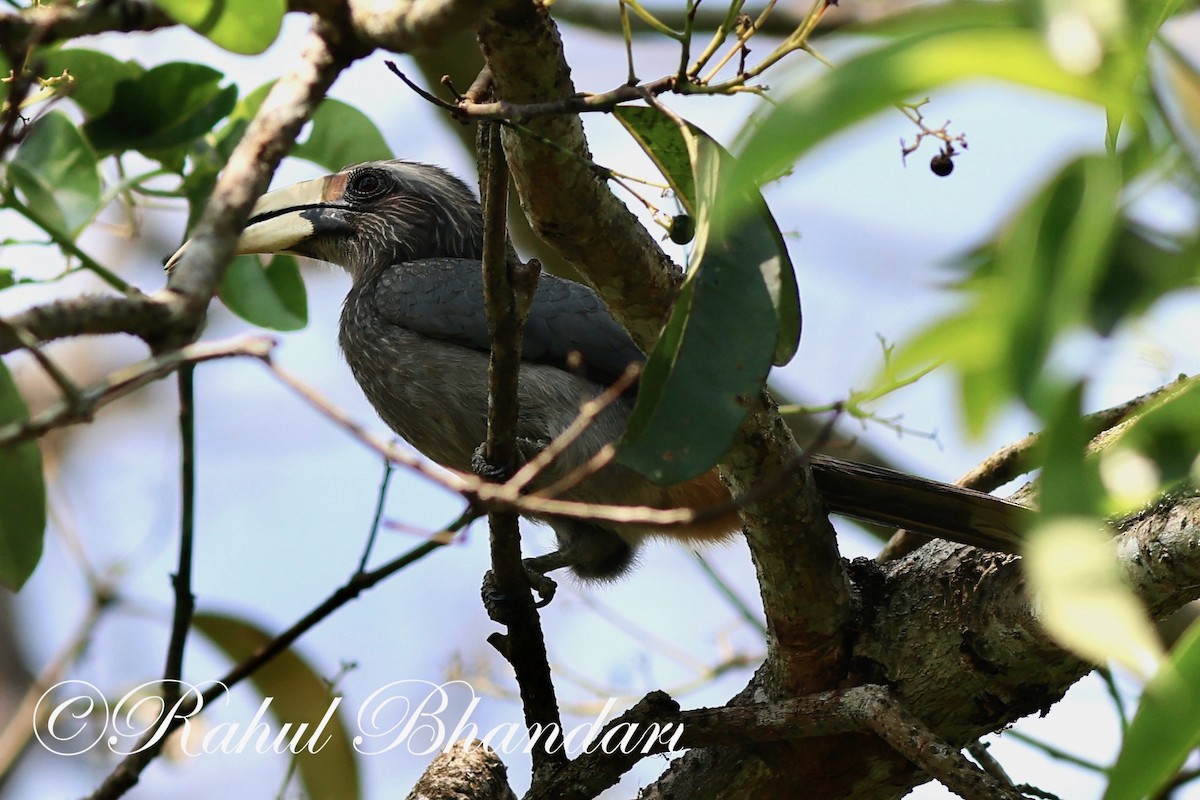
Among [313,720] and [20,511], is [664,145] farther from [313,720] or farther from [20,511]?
[313,720]

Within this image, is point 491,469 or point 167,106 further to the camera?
point 491,469

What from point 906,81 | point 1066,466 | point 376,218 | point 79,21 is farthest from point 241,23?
point 376,218

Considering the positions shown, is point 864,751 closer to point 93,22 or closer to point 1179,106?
point 1179,106

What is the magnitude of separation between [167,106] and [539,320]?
5.02ft

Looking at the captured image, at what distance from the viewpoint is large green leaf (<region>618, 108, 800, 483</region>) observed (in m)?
1.55

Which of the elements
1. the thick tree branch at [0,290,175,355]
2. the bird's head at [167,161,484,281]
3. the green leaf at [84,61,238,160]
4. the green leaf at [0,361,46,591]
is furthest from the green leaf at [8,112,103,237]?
the bird's head at [167,161,484,281]

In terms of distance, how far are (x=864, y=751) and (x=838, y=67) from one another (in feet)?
6.97

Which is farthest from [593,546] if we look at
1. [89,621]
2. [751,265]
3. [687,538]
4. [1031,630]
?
[751,265]

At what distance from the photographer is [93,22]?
1.32 metres

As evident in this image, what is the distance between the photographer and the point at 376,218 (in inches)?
179

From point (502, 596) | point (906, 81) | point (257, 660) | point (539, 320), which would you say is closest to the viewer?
point (906, 81)

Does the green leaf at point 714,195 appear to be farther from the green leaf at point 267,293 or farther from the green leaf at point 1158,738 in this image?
the green leaf at point 267,293

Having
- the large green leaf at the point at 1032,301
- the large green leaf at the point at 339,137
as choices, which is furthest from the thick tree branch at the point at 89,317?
the large green leaf at the point at 339,137

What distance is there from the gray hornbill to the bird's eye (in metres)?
0.40
